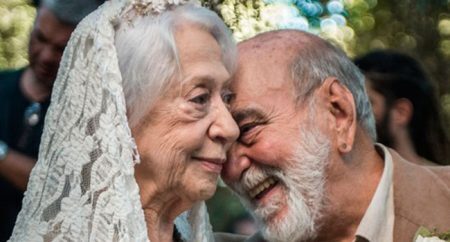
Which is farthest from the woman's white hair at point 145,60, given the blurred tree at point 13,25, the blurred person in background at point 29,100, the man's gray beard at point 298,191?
the blurred tree at point 13,25

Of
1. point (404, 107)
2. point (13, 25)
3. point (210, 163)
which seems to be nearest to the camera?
point (210, 163)

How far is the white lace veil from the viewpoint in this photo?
3627mm

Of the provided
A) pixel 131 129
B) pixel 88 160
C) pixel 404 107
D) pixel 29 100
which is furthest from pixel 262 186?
pixel 404 107

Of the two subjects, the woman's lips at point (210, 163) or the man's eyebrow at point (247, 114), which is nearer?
the woman's lips at point (210, 163)

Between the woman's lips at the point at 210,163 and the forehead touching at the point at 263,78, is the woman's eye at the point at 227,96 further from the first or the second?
the woman's lips at the point at 210,163

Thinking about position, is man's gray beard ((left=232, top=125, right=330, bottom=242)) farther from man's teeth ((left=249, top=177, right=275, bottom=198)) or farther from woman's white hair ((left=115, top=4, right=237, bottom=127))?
woman's white hair ((left=115, top=4, right=237, bottom=127))

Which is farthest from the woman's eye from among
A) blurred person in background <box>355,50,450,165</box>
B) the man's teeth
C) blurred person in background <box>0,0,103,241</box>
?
blurred person in background <box>355,50,450,165</box>

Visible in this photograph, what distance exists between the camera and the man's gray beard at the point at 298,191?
431cm

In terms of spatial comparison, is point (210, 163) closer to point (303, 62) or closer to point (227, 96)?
point (227, 96)

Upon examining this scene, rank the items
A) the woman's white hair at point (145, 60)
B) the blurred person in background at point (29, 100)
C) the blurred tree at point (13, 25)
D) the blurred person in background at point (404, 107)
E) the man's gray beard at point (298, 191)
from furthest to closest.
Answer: the blurred tree at point (13, 25) < the blurred person in background at point (404, 107) < the blurred person in background at point (29, 100) < the man's gray beard at point (298, 191) < the woman's white hair at point (145, 60)

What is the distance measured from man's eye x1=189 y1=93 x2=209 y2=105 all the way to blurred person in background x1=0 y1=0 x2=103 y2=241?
123 cm

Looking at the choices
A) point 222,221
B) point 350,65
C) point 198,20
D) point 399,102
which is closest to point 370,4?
point 222,221

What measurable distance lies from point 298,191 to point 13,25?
5.44 metres

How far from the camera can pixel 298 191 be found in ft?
14.2
